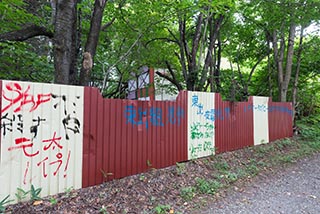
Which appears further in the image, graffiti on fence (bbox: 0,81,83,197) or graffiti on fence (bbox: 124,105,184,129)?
graffiti on fence (bbox: 124,105,184,129)

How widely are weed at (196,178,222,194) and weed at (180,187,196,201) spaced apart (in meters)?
0.16

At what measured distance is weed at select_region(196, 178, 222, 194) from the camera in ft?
12.8

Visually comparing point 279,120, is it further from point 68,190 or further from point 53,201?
point 53,201

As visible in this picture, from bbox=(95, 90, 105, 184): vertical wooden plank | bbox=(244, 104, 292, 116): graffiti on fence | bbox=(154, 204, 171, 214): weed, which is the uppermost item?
bbox=(244, 104, 292, 116): graffiti on fence

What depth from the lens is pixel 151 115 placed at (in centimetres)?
430

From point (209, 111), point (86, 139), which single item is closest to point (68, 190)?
point (86, 139)

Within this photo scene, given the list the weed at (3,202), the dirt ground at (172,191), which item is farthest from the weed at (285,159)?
the weed at (3,202)

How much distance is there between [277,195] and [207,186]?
1.21 m

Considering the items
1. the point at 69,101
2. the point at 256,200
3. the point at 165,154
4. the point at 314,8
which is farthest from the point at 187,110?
the point at 314,8

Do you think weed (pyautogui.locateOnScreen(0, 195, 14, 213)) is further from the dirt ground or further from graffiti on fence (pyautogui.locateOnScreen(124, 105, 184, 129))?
graffiti on fence (pyautogui.locateOnScreen(124, 105, 184, 129))

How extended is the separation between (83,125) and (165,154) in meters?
1.89

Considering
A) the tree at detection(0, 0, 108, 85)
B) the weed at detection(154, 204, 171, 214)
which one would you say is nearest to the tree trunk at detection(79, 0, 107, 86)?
the tree at detection(0, 0, 108, 85)

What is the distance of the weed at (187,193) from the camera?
3.58m

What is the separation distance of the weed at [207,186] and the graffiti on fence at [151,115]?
4.28ft
